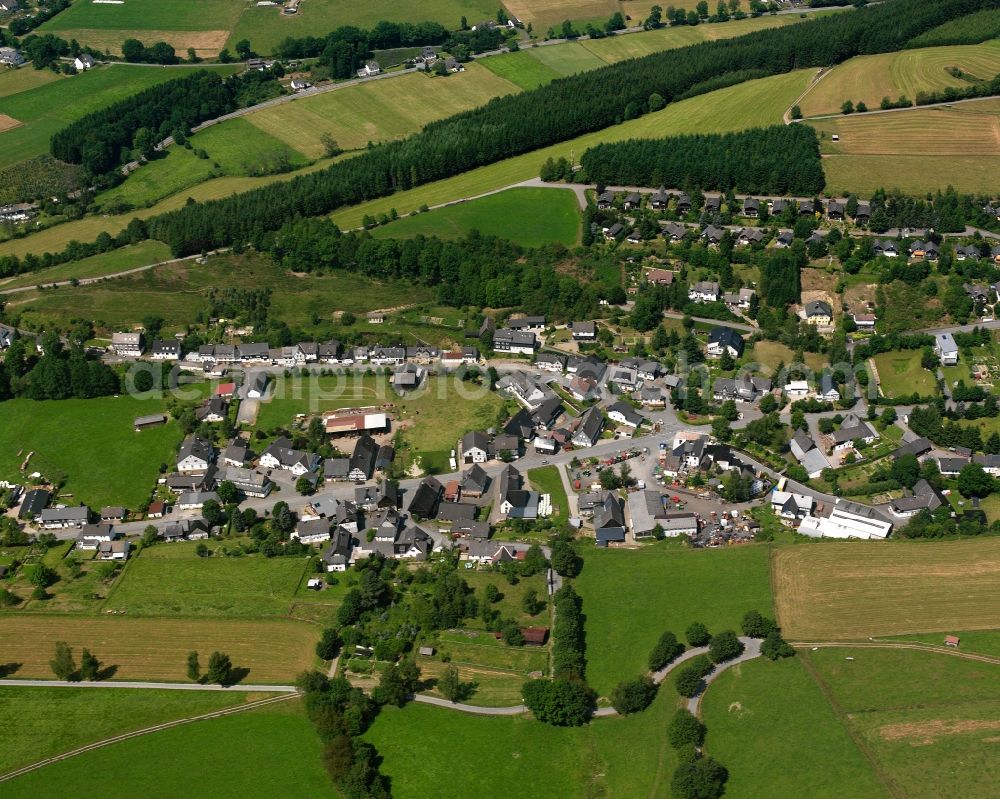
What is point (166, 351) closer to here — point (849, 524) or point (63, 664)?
point (63, 664)

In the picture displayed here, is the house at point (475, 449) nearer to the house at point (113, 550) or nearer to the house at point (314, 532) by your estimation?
the house at point (314, 532)

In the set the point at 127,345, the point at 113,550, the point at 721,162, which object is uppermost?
the point at 721,162

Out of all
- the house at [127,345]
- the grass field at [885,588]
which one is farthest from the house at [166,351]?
the grass field at [885,588]

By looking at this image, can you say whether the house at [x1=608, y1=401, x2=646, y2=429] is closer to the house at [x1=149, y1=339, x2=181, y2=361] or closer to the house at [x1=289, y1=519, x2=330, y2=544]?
the house at [x1=289, y1=519, x2=330, y2=544]

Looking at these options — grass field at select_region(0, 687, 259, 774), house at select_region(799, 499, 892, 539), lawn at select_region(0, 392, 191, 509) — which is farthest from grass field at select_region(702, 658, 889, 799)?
lawn at select_region(0, 392, 191, 509)

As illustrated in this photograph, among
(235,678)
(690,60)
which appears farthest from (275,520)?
(690,60)

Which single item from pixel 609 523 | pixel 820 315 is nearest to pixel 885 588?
pixel 609 523
